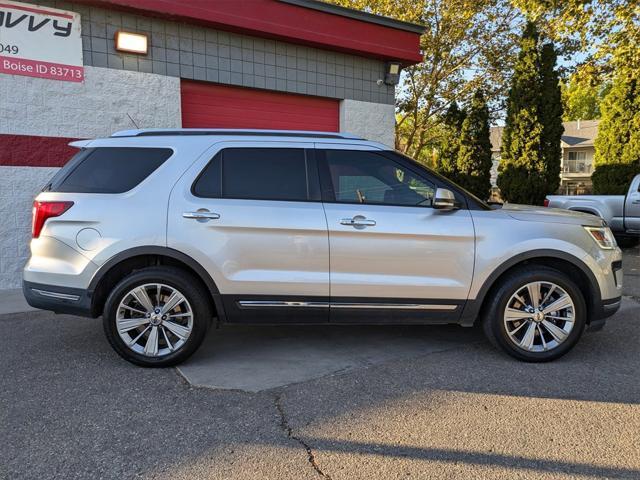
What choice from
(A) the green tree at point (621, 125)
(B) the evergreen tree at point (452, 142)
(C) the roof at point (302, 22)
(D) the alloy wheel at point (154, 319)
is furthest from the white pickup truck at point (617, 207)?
(D) the alloy wheel at point (154, 319)

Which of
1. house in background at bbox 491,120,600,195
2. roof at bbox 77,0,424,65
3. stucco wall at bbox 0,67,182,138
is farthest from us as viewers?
house in background at bbox 491,120,600,195

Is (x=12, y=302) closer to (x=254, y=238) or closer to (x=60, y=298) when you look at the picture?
(x=60, y=298)

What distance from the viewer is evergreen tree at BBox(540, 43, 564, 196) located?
1299cm

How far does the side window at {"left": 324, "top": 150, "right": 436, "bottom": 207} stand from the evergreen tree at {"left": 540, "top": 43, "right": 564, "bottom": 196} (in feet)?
35.3

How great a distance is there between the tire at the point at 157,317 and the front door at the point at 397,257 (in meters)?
1.13

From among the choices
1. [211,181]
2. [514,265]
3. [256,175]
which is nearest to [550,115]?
[514,265]

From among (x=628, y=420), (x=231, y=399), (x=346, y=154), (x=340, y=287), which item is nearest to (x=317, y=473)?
(x=231, y=399)

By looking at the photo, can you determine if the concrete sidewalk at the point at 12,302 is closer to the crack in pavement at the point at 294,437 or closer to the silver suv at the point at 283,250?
the silver suv at the point at 283,250

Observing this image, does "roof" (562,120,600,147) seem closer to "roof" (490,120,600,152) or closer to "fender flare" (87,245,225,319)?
"roof" (490,120,600,152)

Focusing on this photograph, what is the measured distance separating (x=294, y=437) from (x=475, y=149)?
14.1 m

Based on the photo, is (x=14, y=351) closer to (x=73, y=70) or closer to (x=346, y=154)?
(x=346, y=154)

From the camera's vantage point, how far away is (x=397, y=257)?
392 centimetres

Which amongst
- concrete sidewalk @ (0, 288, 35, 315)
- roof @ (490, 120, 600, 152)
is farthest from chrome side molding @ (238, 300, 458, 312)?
roof @ (490, 120, 600, 152)

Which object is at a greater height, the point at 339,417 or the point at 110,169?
the point at 110,169
